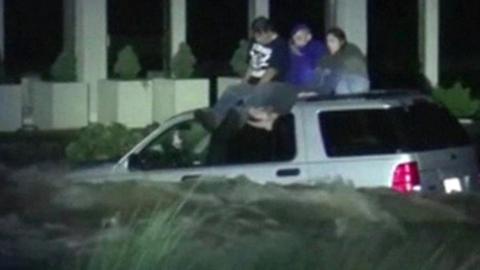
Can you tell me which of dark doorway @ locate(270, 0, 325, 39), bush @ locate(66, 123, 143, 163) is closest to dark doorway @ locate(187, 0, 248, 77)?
dark doorway @ locate(270, 0, 325, 39)

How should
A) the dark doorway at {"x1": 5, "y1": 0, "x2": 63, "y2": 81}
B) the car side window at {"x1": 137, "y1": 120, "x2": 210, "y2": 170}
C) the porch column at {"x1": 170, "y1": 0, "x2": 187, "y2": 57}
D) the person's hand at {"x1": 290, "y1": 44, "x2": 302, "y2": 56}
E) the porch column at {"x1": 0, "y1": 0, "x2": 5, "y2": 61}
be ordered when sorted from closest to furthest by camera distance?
the car side window at {"x1": 137, "y1": 120, "x2": 210, "y2": 170}
the person's hand at {"x1": 290, "y1": 44, "x2": 302, "y2": 56}
the porch column at {"x1": 0, "y1": 0, "x2": 5, "y2": 61}
the dark doorway at {"x1": 5, "y1": 0, "x2": 63, "y2": 81}
the porch column at {"x1": 170, "y1": 0, "x2": 187, "y2": 57}

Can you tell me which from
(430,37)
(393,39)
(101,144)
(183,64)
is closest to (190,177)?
(101,144)

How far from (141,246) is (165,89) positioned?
1879 centimetres

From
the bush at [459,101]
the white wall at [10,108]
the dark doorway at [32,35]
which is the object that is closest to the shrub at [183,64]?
the dark doorway at [32,35]

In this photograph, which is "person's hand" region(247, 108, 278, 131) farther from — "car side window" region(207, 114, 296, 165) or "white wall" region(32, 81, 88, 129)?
"white wall" region(32, 81, 88, 129)

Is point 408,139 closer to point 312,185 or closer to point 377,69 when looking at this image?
point 312,185

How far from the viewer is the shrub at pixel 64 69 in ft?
93.5

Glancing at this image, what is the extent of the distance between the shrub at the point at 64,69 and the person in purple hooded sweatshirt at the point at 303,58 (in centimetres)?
956

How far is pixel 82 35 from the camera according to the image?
29.1m

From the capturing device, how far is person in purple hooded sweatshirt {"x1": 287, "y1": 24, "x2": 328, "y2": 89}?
1852 cm

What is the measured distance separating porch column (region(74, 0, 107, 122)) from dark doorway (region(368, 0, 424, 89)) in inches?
197

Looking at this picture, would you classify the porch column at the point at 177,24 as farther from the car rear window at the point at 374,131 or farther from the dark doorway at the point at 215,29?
the car rear window at the point at 374,131

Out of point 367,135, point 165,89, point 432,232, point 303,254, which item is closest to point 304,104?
point 367,135

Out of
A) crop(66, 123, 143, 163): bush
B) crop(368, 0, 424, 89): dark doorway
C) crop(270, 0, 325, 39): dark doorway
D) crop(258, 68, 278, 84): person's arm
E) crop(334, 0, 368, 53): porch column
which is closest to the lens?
crop(258, 68, 278, 84): person's arm
